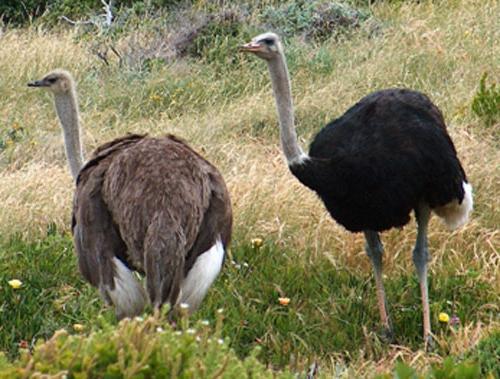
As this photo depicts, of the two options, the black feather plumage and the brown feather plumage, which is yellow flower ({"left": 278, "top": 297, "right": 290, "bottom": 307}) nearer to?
the black feather plumage

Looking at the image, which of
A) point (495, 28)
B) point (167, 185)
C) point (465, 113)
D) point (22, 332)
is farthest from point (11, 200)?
point (495, 28)

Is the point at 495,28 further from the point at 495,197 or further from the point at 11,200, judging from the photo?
the point at 11,200

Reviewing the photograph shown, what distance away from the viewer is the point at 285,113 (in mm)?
5691

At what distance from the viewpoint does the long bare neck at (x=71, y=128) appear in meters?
6.04

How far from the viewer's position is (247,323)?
18.9 feet

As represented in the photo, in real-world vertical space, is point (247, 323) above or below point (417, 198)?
below

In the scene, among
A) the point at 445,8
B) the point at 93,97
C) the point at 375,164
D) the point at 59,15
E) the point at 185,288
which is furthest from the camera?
the point at 59,15

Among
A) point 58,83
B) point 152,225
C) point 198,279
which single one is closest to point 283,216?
point 58,83

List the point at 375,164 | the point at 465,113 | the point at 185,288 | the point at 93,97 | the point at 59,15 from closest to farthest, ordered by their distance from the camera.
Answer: the point at 185,288, the point at 375,164, the point at 465,113, the point at 93,97, the point at 59,15

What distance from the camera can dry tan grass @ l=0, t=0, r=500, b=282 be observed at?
6.44 m

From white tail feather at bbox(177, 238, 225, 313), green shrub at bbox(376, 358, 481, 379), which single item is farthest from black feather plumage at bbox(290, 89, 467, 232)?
green shrub at bbox(376, 358, 481, 379)

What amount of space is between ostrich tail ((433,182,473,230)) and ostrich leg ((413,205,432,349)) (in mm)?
85

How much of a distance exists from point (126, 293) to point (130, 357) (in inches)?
69.6

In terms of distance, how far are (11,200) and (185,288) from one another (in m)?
2.55
